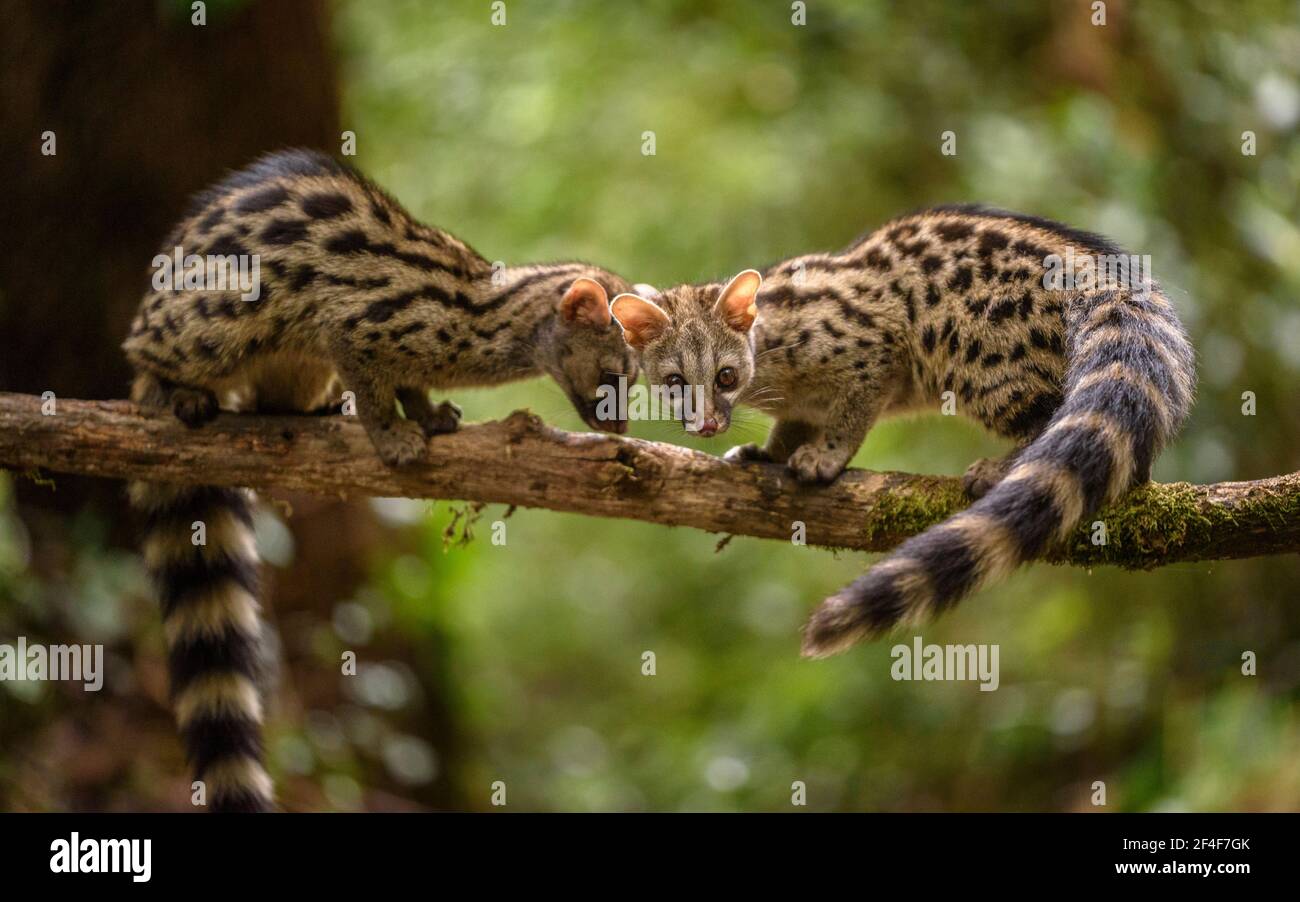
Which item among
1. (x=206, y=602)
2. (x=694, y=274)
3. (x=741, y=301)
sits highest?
(x=694, y=274)

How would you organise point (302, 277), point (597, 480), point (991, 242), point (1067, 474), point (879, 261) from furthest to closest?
point (879, 261), point (302, 277), point (991, 242), point (597, 480), point (1067, 474)

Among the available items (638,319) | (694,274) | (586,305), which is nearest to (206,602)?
(586,305)

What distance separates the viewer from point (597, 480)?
5508 millimetres

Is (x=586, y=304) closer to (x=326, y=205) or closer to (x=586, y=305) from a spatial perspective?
(x=586, y=305)

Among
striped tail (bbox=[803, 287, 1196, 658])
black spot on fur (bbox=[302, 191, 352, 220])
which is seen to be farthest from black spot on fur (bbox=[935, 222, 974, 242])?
black spot on fur (bbox=[302, 191, 352, 220])

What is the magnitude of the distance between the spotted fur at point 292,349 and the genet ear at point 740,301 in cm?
56

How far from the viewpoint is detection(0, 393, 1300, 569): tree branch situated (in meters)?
5.05

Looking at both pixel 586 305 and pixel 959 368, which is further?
pixel 586 305

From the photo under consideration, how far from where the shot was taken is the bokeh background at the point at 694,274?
7.72m

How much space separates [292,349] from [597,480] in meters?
1.81

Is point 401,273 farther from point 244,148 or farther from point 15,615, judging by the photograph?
point 15,615

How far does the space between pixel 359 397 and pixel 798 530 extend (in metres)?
2.20

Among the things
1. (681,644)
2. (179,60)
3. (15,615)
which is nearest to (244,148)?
(179,60)

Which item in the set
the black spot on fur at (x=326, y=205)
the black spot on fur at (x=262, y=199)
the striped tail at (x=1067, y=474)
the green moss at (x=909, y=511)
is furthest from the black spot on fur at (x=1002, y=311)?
the black spot on fur at (x=262, y=199)
